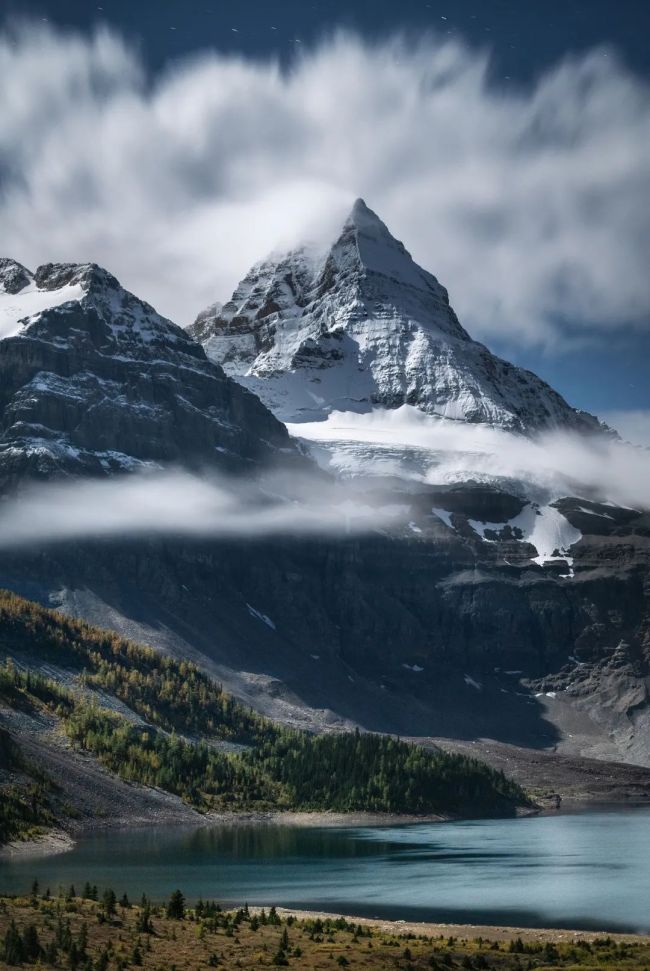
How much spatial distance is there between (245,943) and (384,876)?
6624 centimetres

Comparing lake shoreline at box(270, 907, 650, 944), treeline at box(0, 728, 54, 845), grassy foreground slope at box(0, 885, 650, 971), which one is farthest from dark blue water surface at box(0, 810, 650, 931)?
grassy foreground slope at box(0, 885, 650, 971)

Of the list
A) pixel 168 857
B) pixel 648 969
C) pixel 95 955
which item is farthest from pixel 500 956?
pixel 168 857

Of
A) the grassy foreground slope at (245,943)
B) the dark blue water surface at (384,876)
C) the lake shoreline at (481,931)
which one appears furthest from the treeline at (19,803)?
the grassy foreground slope at (245,943)

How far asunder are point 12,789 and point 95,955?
108062 mm

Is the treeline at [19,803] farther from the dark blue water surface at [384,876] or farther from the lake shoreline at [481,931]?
the lake shoreline at [481,931]

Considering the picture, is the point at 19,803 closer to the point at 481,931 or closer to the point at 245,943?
the point at 481,931

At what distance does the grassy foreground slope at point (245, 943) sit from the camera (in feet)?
275

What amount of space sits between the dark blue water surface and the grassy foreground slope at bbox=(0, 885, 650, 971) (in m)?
17.4

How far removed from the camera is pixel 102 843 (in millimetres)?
180125

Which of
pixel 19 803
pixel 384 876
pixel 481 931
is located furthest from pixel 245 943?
pixel 19 803

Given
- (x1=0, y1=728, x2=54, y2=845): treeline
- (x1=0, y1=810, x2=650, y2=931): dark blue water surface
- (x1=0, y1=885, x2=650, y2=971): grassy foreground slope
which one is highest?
(x1=0, y1=728, x2=54, y2=845): treeline

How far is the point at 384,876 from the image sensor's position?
156125 millimetres

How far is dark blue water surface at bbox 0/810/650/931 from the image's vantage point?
409 ft

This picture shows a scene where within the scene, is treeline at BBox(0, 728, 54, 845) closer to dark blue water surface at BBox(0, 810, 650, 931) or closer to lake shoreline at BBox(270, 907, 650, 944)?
dark blue water surface at BBox(0, 810, 650, 931)
